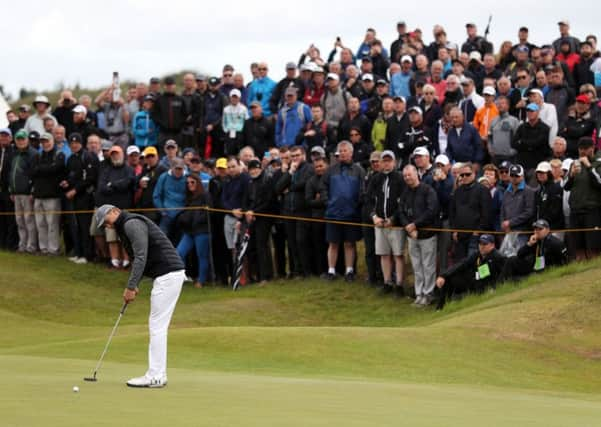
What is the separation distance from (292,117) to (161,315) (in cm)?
1567

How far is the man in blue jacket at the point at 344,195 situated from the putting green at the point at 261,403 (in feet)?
33.8

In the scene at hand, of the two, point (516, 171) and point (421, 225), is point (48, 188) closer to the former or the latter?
point (421, 225)

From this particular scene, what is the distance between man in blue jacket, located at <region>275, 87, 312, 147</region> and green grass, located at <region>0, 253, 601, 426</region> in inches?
157

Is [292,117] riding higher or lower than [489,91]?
lower

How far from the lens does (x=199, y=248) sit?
28125 mm

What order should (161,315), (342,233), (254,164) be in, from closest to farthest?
(161,315), (342,233), (254,164)

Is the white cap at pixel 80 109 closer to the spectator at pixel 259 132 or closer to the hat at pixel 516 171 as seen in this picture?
the spectator at pixel 259 132

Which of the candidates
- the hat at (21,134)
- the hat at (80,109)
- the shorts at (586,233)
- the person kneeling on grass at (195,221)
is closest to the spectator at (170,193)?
the person kneeling on grass at (195,221)

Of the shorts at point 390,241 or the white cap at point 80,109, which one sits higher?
the white cap at point 80,109

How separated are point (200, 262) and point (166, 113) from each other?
5199 mm

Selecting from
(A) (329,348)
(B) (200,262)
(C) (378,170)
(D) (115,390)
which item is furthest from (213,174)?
(D) (115,390)

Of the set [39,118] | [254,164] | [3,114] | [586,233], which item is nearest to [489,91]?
[586,233]

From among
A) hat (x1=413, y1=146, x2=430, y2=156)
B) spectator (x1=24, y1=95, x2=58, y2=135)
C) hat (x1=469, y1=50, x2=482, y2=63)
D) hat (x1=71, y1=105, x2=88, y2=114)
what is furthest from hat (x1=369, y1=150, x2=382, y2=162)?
spectator (x1=24, y1=95, x2=58, y2=135)

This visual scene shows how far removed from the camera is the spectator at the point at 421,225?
2377cm
